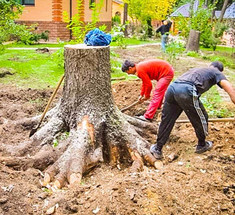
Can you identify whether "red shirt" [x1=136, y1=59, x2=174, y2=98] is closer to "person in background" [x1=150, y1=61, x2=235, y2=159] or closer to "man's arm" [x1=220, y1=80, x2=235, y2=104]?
"person in background" [x1=150, y1=61, x2=235, y2=159]

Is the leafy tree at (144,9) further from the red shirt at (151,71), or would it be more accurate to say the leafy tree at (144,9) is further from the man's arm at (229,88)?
the man's arm at (229,88)

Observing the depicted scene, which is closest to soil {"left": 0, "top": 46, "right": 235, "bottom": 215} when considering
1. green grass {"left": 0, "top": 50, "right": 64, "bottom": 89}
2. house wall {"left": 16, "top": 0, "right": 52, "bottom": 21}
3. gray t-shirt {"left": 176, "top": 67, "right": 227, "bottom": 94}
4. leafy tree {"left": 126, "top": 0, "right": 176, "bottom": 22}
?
gray t-shirt {"left": 176, "top": 67, "right": 227, "bottom": 94}

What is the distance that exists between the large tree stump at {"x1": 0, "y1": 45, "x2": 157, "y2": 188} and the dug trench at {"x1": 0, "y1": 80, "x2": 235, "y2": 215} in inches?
8.3

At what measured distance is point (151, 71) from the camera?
6.11 metres

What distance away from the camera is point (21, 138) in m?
5.12

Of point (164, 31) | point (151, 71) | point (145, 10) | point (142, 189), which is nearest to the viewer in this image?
point (142, 189)

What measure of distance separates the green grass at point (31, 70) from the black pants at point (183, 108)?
4733 mm

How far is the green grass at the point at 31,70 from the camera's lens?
29.6 ft

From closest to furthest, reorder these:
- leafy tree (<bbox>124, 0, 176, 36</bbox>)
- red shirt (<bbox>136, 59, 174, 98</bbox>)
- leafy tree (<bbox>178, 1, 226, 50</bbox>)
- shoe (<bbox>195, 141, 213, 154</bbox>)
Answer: shoe (<bbox>195, 141, 213, 154</bbox>)
red shirt (<bbox>136, 59, 174, 98</bbox>)
leafy tree (<bbox>178, 1, 226, 50</bbox>)
leafy tree (<bbox>124, 0, 176, 36</bbox>)

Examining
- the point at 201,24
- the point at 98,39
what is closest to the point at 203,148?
the point at 98,39

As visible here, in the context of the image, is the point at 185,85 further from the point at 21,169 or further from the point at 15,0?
the point at 15,0

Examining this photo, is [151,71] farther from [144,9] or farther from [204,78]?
[144,9]

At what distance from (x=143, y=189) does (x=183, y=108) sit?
1.52 meters

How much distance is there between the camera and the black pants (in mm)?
4363
